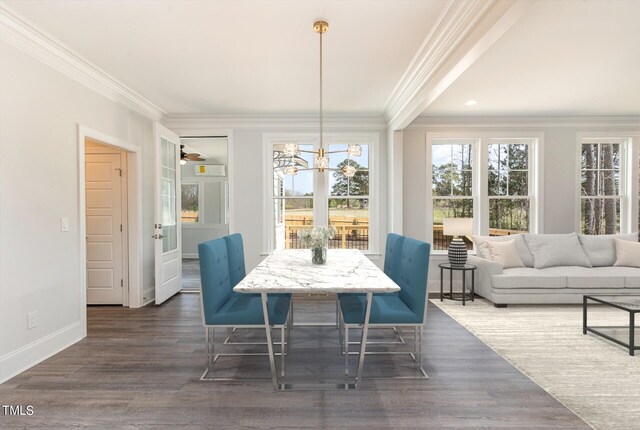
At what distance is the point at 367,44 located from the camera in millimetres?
2912

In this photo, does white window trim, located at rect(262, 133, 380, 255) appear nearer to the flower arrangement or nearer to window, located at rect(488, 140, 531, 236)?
window, located at rect(488, 140, 531, 236)

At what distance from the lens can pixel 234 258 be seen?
320cm

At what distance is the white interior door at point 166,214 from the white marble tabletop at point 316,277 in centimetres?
189

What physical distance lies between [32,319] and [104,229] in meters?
1.76

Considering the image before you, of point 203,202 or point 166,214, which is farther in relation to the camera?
point 203,202

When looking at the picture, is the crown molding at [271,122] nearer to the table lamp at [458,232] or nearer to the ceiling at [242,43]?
the ceiling at [242,43]

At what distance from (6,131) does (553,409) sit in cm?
409

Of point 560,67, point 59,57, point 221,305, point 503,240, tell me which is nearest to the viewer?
point 221,305


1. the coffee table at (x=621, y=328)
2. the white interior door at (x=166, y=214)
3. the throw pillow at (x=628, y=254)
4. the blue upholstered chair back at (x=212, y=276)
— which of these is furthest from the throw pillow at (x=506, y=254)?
the white interior door at (x=166, y=214)

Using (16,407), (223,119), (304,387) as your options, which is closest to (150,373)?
(16,407)

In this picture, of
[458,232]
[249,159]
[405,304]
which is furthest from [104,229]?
[458,232]

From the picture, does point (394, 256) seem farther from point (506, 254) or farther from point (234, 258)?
point (506, 254)

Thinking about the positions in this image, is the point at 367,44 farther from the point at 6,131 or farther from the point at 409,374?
the point at 6,131

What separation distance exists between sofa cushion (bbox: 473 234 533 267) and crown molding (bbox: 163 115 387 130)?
2.09m
